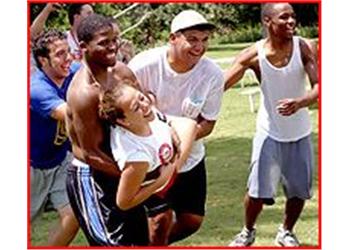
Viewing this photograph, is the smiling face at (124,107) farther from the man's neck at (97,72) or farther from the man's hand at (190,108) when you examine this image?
the man's hand at (190,108)

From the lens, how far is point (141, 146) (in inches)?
161

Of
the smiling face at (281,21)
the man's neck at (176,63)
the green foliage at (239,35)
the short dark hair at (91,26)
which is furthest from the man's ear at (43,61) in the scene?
the green foliage at (239,35)

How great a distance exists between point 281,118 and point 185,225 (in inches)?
28.4

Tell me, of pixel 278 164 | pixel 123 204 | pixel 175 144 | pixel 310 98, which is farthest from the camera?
pixel 278 164

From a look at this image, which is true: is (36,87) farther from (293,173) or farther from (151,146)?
(293,173)

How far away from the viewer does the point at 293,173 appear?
208 inches

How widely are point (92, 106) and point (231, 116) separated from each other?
13.9 ft

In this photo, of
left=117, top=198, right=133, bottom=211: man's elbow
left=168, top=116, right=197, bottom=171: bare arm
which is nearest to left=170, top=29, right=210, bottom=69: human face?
left=168, top=116, right=197, bottom=171: bare arm

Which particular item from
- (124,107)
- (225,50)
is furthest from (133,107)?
(225,50)

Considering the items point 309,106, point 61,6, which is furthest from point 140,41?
point 309,106

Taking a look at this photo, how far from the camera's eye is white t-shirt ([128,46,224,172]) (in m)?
4.68

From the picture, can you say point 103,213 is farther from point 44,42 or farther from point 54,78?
point 44,42

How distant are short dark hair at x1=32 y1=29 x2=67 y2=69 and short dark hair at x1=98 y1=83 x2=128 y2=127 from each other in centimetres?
96

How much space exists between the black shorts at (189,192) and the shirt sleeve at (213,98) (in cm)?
24
